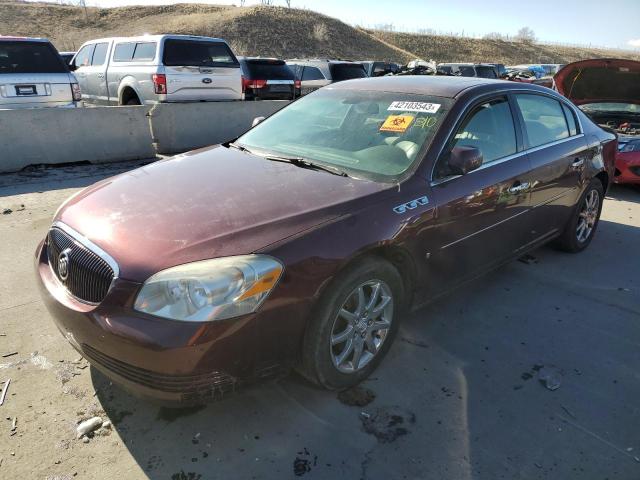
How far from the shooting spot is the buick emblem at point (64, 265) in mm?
2379

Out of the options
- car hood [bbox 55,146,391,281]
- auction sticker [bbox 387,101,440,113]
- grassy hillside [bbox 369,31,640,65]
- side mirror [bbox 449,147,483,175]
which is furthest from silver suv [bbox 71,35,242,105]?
grassy hillside [bbox 369,31,640,65]

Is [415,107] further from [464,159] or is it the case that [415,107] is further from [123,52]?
[123,52]

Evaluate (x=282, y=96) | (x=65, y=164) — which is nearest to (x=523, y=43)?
(x=282, y=96)

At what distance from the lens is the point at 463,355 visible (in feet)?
10.2

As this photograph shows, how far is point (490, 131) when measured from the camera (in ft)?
11.5

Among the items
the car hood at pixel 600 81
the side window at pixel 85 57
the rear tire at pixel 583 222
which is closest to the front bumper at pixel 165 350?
the rear tire at pixel 583 222

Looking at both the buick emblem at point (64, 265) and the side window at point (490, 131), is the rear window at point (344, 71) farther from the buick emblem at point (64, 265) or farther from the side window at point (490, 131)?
the buick emblem at point (64, 265)

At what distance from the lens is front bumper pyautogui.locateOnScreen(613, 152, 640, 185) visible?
6949 millimetres

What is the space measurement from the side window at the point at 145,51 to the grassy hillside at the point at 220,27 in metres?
31.6

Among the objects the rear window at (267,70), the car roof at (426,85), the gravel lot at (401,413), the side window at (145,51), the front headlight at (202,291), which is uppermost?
the car roof at (426,85)

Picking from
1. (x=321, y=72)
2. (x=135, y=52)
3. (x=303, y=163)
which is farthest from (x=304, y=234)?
(x=321, y=72)

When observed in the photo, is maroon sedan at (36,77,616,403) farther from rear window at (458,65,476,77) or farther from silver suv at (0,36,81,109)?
rear window at (458,65,476,77)

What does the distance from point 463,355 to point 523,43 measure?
8522cm

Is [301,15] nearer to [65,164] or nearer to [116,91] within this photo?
[116,91]
